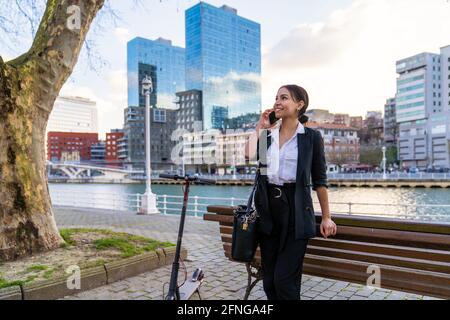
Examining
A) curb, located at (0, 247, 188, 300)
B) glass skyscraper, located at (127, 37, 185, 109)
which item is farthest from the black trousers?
glass skyscraper, located at (127, 37, 185, 109)

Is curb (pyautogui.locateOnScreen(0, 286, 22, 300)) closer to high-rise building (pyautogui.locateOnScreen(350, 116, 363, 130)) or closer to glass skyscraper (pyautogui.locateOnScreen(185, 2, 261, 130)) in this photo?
glass skyscraper (pyautogui.locateOnScreen(185, 2, 261, 130))

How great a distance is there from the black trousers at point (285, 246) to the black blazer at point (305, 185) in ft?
0.19

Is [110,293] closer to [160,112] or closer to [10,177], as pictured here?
[10,177]

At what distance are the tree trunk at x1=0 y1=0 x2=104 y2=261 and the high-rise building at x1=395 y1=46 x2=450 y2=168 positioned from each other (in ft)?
345

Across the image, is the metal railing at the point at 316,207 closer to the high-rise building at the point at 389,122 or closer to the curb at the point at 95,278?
the curb at the point at 95,278

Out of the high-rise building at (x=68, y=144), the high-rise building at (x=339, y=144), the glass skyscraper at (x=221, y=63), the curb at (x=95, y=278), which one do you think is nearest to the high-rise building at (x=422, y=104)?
the high-rise building at (x=339, y=144)

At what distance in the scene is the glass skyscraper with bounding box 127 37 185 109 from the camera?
148125 millimetres

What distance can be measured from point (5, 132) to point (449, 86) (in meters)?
119

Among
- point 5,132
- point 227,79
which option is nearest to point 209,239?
point 5,132

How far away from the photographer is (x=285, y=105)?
2896 mm

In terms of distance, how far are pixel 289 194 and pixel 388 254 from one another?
113 cm

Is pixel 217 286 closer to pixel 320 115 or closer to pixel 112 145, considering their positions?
pixel 320 115

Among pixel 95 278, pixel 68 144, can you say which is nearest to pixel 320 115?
pixel 68 144

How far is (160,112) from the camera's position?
133750 mm
